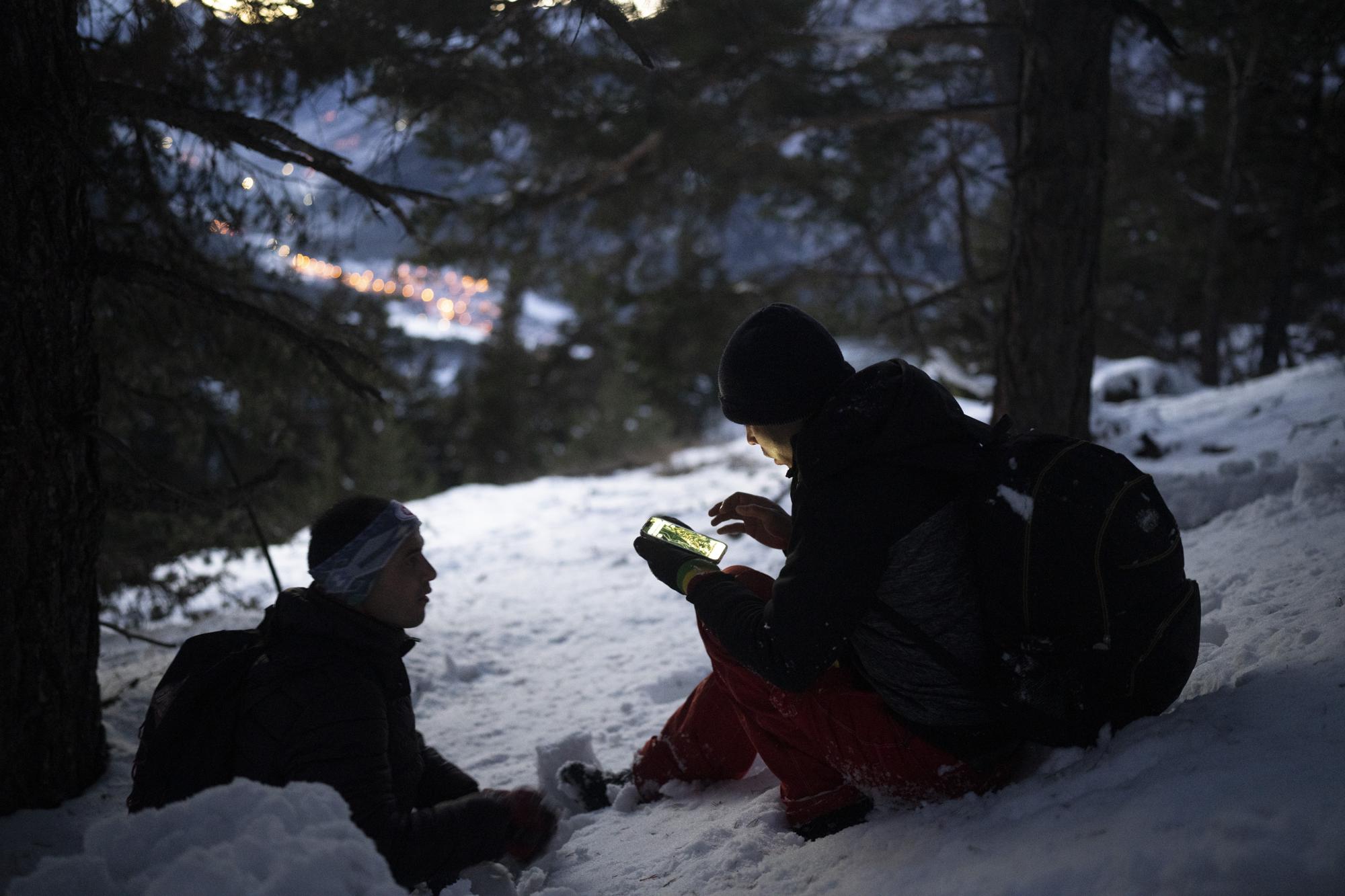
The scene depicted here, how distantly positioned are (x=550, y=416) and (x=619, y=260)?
505 inches

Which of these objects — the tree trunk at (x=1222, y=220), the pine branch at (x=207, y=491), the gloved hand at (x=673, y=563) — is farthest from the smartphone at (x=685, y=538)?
the tree trunk at (x=1222, y=220)

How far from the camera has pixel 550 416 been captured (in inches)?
941

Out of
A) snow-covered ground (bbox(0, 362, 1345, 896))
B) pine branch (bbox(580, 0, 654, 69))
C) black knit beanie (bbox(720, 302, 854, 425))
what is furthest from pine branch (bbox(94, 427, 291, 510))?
black knit beanie (bbox(720, 302, 854, 425))

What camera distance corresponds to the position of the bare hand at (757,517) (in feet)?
8.91

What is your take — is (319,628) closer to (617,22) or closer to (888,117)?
(617,22)

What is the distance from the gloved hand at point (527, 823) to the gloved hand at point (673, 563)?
76 cm

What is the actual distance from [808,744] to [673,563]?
2.09ft

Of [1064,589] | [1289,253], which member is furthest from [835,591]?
[1289,253]

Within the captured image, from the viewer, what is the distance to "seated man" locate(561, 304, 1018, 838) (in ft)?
6.90

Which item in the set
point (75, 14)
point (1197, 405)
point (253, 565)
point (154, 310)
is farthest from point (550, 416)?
point (75, 14)

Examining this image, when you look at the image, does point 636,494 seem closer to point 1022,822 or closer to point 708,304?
point 708,304

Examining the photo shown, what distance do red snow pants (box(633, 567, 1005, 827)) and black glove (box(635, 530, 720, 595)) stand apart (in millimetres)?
146

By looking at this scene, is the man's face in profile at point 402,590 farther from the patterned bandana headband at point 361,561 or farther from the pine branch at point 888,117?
the pine branch at point 888,117

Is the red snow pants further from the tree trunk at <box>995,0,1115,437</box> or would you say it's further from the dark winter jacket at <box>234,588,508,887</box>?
the tree trunk at <box>995,0,1115,437</box>
